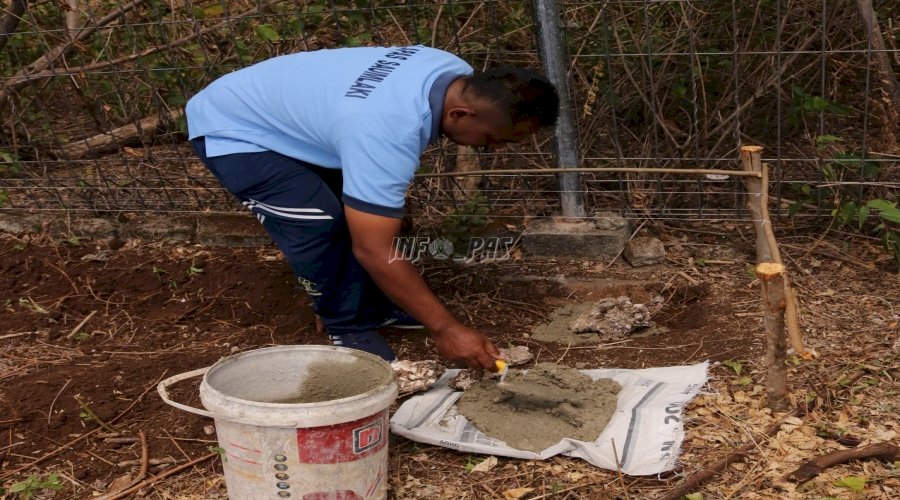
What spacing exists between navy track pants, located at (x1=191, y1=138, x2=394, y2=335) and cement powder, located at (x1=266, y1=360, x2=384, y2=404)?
25.4 inches

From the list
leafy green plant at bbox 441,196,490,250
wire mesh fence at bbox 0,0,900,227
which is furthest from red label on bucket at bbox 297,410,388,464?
leafy green plant at bbox 441,196,490,250

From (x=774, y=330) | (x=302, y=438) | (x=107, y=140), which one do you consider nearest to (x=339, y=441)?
A: (x=302, y=438)

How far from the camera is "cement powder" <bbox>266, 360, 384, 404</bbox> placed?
2.57 m

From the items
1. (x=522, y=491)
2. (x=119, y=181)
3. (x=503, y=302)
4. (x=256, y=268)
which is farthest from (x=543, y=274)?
(x=119, y=181)

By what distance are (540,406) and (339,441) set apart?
Answer: 0.83 meters

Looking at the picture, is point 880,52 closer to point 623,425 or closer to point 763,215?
point 763,215

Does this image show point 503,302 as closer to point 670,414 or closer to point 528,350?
point 528,350

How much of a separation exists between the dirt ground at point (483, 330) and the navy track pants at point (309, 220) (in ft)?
1.12

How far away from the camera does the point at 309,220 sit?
3.14m

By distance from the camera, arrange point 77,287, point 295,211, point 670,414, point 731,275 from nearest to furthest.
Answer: point 670,414
point 295,211
point 731,275
point 77,287

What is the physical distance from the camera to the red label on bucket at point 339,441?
227 cm

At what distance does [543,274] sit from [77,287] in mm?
2005

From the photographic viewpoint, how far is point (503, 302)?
389 centimetres

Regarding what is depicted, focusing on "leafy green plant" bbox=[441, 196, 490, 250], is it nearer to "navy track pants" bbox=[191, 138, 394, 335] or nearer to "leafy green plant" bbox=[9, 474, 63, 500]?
"navy track pants" bbox=[191, 138, 394, 335]
